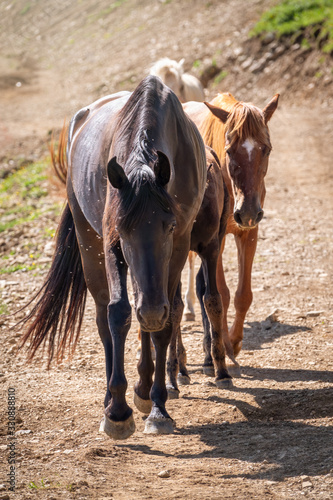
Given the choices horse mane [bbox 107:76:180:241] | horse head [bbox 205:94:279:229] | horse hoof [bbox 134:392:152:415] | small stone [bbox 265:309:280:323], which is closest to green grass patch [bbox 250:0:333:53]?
small stone [bbox 265:309:280:323]

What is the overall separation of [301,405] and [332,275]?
3.38 meters

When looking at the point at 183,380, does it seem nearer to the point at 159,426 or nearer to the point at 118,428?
the point at 159,426

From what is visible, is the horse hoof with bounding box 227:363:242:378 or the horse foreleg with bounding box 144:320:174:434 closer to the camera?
the horse foreleg with bounding box 144:320:174:434

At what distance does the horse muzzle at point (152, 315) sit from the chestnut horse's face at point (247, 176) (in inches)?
74.6

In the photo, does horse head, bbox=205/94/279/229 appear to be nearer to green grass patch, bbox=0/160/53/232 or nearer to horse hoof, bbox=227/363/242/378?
horse hoof, bbox=227/363/242/378

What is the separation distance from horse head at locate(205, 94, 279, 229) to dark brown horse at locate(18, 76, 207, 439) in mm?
764

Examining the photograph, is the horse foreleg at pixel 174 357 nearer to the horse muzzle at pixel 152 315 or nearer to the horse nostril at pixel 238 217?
the horse nostril at pixel 238 217

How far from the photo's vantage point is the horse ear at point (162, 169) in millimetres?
3289

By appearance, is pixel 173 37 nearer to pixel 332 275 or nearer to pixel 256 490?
pixel 332 275

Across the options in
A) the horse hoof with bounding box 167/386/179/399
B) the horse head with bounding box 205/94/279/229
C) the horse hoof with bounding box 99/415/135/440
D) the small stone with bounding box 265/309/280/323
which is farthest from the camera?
the small stone with bounding box 265/309/280/323

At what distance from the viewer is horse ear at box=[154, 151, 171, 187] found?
3.29 metres

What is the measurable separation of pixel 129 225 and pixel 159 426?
1398 mm

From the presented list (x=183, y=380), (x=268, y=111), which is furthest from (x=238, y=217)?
(x=183, y=380)

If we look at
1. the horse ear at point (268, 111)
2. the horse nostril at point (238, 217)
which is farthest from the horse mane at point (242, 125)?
the horse nostril at point (238, 217)
